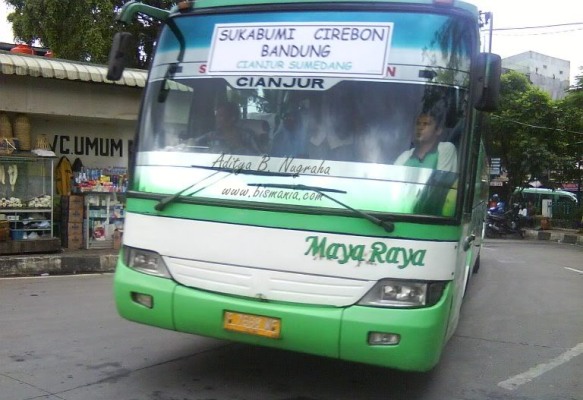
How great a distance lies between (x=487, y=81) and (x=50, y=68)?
8454 mm

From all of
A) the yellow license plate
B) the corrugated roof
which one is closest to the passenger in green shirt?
the yellow license plate

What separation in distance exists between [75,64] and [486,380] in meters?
8.99

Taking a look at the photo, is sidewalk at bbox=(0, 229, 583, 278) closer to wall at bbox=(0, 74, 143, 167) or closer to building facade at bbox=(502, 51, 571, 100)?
wall at bbox=(0, 74, 143, 167)

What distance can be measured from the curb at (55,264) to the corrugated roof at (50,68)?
2982mm

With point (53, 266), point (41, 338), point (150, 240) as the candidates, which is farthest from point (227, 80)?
point (53, 266)

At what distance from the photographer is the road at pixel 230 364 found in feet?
14.0

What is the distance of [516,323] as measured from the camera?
6.95 m

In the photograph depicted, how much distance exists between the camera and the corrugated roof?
965 cm

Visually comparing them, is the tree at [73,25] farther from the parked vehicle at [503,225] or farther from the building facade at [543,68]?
the building facade at [543,68]

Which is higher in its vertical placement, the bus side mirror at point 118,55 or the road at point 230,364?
the bus side mirror at point 118,55

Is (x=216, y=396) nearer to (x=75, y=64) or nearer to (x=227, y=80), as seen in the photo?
(x=227, y=80)

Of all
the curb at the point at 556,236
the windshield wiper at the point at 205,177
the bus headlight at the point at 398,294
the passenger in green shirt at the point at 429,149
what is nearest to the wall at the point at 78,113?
the windshield wiper at the point at 205,177

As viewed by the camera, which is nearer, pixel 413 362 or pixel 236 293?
pixel 413 362

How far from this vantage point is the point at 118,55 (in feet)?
14.4
